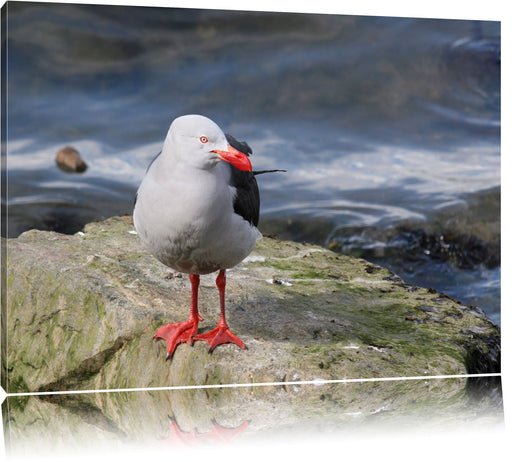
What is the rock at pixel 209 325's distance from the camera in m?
4.29

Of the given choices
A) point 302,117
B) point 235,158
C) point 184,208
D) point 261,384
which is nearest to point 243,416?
point 261,384

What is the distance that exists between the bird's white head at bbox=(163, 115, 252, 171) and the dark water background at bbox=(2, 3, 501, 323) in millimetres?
3162

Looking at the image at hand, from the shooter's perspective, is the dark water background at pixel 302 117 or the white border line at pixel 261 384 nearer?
the white border line at pixel 261 384

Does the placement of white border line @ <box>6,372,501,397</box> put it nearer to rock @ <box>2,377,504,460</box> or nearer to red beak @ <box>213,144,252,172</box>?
rock @ <box>2,377,504,460</box>

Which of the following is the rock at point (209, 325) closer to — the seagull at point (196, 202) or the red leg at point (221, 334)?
the red leg at point (221, 334)

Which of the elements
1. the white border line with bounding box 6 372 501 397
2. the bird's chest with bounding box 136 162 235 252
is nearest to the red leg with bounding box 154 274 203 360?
the white border line with bounding box 6 372 501 397

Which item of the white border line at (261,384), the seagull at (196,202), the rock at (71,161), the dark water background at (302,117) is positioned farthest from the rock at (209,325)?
the rock at (71,161)

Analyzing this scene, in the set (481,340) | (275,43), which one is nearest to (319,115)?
(275,43)

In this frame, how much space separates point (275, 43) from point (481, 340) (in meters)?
3.73

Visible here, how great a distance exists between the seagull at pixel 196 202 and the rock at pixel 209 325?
0.88 feet

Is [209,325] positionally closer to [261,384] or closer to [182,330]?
[182,330]

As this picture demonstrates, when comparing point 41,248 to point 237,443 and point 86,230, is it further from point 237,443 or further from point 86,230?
point 237,443

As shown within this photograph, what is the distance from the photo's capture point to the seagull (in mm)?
3668

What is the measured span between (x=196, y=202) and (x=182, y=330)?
0.90 meters
